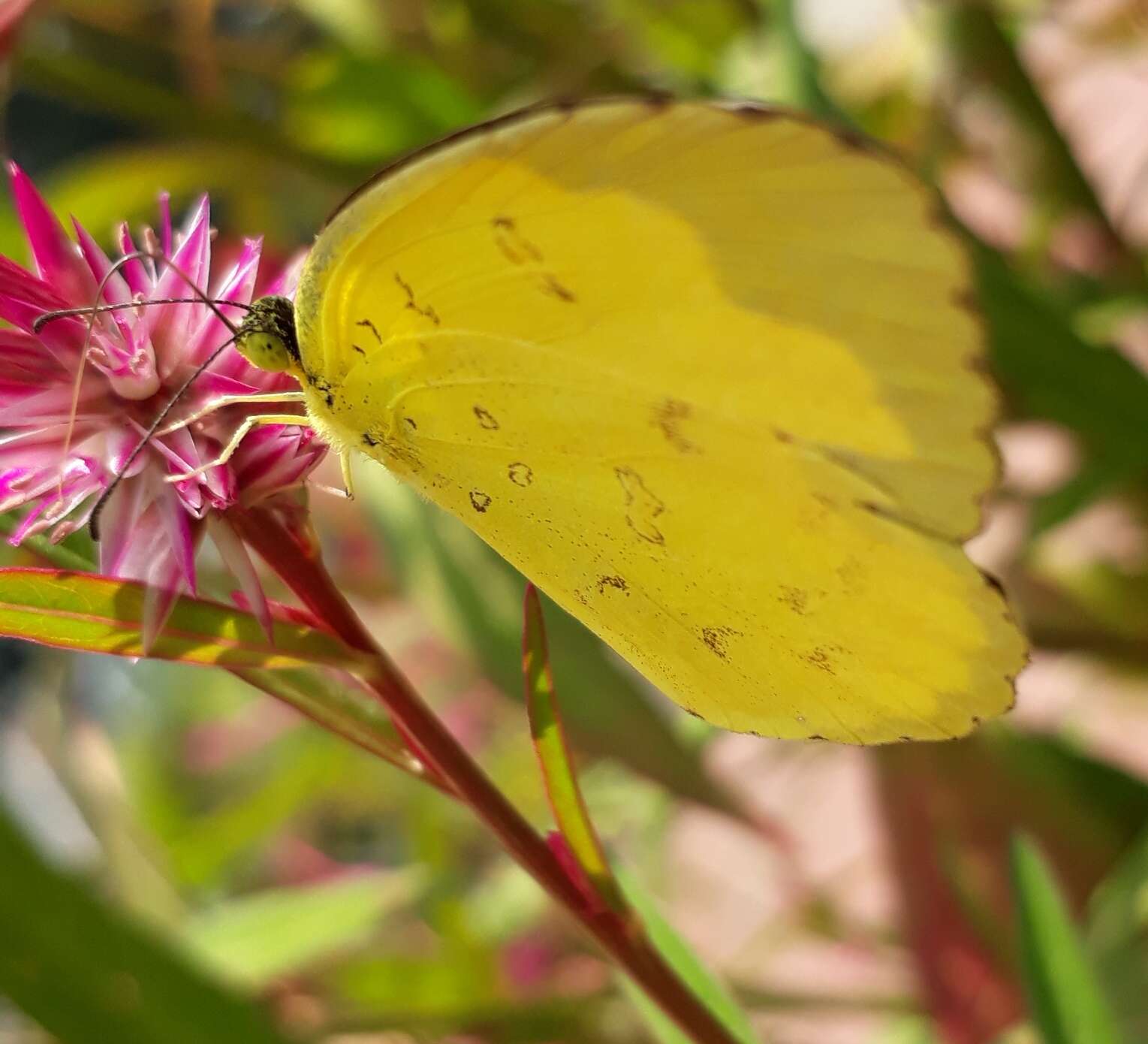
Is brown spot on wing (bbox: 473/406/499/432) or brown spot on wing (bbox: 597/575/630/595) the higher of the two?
brown spot on wing (bbox: 473/406/499/432)

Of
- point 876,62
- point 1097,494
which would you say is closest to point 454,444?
point 1097,494

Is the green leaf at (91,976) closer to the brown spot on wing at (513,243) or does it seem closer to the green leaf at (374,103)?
the brown spot on wing at (513,243)

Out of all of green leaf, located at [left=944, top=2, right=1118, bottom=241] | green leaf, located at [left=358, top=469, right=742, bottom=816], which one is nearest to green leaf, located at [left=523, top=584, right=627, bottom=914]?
green leaf, located at [left=358, top=469, right=742, bottom=816]

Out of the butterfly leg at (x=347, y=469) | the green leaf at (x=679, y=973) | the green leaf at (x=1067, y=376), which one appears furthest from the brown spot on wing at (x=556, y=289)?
the green leaf at (x=1067, y=376)

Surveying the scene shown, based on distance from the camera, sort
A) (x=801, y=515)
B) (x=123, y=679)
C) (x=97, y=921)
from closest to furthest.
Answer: (x=801, y=515) → (x=97, y=921) → (x=123, y=679)

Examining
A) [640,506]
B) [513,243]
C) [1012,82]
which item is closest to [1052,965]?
[640,506]

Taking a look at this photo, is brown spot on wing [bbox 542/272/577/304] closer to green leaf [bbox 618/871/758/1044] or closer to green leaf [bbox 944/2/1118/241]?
green leaf [bbox 618/871/758/1044]

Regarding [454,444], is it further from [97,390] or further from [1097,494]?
[1097,494]
